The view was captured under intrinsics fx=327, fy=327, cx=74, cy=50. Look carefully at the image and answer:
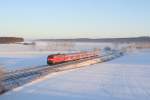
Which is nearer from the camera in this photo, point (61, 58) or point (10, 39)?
point (10, 39)

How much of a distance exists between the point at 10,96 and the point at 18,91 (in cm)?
177

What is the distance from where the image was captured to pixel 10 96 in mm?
21484

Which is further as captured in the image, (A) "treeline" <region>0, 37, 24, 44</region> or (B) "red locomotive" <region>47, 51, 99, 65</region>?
(B) "red locomotive" <region>47, 51, 99, 65</region>

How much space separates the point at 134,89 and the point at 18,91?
852 cm

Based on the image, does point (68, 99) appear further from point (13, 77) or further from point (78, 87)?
point (13, 77)

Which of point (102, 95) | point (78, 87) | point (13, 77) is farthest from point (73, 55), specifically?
point (102, 95)

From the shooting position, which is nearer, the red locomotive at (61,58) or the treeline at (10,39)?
the treeline at (10,39)

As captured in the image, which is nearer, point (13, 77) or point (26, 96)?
point (26, 96)

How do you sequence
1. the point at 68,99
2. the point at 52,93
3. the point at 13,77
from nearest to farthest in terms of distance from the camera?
the point at 68,99
the point at 52,93
the point at 13,77

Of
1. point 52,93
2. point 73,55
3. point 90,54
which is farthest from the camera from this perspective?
point 90,54

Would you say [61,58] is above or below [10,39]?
below

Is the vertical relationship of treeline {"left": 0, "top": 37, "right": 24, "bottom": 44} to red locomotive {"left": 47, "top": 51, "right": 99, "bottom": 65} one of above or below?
above

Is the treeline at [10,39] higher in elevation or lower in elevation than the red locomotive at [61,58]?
higher

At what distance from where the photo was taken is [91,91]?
23391 millimetres
